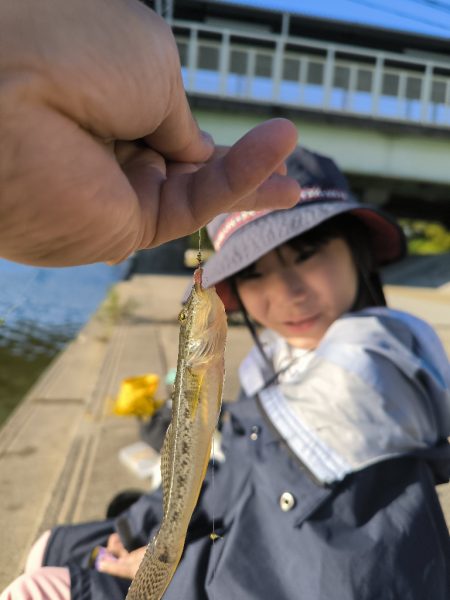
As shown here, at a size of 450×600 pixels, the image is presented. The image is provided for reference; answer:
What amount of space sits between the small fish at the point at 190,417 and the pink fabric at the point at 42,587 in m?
0.85

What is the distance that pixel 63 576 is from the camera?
181 cm

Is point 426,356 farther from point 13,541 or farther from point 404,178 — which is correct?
point 404,178

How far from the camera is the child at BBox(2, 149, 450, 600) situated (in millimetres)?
1523

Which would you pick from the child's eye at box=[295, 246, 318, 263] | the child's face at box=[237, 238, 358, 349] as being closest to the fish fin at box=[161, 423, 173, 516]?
the child's face at box=[237, 238, 358, 349]

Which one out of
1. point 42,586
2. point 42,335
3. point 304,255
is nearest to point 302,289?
point 304,255

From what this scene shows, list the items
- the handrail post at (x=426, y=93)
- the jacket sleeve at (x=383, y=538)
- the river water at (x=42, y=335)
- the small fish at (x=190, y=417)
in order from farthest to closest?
the handrail post at (x=426, y=93) < the river water at (x=42, y=335) < the jacket sleeve at (x=383, y=538) < the small fish at (x=190, y=417)

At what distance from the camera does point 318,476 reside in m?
1.62

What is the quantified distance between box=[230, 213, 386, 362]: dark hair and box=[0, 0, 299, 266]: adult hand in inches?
49.5

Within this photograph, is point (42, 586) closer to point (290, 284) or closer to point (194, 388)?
point (194, 388)

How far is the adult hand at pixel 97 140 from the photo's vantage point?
0.71 metres

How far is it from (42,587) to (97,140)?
Answer: 5.24ft

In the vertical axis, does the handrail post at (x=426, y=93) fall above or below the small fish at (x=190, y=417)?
below

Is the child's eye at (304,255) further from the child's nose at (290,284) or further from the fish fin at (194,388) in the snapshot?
the fish fin at (194,388)

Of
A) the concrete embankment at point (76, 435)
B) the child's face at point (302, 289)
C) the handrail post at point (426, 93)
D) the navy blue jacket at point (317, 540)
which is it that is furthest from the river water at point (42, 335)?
the handrail post at point (426, 93)
